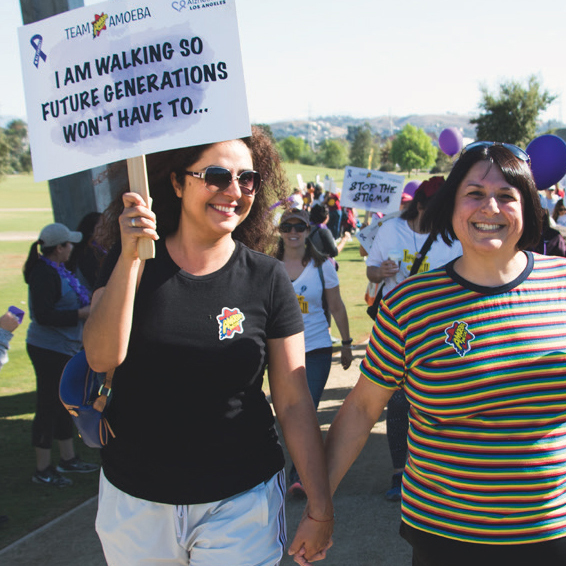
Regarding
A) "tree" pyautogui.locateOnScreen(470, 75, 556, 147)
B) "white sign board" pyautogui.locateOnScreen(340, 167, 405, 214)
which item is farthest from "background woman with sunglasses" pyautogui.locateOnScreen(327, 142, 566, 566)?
"tree" pyautogui.locateOnScreen(470, 75, 556, 147)

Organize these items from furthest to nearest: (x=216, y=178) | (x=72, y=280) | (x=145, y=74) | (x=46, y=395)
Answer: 1. (x=72, y=280)
2. (x=46, y=395)
3. (x=216, y=178)
4. (x=145, y=74)

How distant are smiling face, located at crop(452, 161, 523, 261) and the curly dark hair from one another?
2.63ft

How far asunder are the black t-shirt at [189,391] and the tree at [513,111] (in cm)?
3861

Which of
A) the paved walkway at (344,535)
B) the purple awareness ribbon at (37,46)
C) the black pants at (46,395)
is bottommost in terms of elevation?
the paved walkway at (344,535)

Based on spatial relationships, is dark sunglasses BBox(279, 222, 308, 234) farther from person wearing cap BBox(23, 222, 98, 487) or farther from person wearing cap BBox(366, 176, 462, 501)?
person wearing cap BBox(23, 222, 98, 487)

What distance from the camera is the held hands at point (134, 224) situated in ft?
6.40

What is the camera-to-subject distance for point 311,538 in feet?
7.38

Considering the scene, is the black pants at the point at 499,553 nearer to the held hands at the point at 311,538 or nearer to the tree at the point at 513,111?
the held hands at the point at 311,538

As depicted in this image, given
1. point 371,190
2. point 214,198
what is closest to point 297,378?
point 214,198

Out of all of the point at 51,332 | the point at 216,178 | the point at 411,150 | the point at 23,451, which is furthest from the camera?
the point at 411,150

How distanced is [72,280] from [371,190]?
571 cm

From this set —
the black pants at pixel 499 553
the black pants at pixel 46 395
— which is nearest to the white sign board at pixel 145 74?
the black pants at pixel 499 553

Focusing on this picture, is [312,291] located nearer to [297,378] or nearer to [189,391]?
[297,378]

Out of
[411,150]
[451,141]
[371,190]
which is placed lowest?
[371,190]
